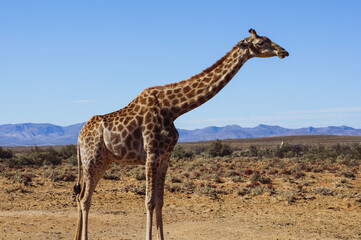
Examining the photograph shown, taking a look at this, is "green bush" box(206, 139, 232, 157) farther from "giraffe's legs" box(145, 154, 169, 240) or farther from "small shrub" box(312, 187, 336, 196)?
"giraffe's legs" box(145, 154, 169, 240)

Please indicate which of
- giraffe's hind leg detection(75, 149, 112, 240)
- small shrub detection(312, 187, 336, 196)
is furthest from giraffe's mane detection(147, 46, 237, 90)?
small shrub detection(312, 187, 336, 196)

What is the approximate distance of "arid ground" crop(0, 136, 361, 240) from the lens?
1109 centimetres

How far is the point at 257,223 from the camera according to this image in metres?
12.2

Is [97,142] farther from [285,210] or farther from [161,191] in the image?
[285,210]

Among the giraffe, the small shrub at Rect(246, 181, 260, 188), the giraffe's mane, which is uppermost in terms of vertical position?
the giraffe's mane

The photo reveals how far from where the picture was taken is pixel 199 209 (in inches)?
569

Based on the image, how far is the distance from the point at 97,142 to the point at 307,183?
47.4 ft

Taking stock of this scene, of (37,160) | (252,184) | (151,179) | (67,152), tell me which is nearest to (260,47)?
(151,179)

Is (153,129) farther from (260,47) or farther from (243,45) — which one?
(260,47)

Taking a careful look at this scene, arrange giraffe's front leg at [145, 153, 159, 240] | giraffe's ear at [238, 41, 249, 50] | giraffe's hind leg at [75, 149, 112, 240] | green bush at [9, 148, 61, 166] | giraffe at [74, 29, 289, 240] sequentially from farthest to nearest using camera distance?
green bush at [9, 148, 61, 166] < giraffe's hind leg at [75, 149, 112, 240] < giraffe's ear at [238, 41, 249, 50] < giraffe at [74, 29, 289, 240] < giraffe's front leg at [145, 153, 159, 240]

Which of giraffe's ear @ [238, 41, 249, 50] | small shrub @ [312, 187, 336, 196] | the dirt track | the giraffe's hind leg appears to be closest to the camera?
giraffe's ear @ [238, 41, 249, 50]

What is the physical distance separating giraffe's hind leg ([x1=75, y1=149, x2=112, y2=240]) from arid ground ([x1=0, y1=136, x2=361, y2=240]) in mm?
2540

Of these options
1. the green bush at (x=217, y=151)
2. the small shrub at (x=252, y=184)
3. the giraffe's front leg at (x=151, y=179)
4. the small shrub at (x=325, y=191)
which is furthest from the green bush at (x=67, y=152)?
the giraffe's front leg at (x=151, y=179)

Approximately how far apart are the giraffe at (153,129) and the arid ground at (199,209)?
3.02 meters
